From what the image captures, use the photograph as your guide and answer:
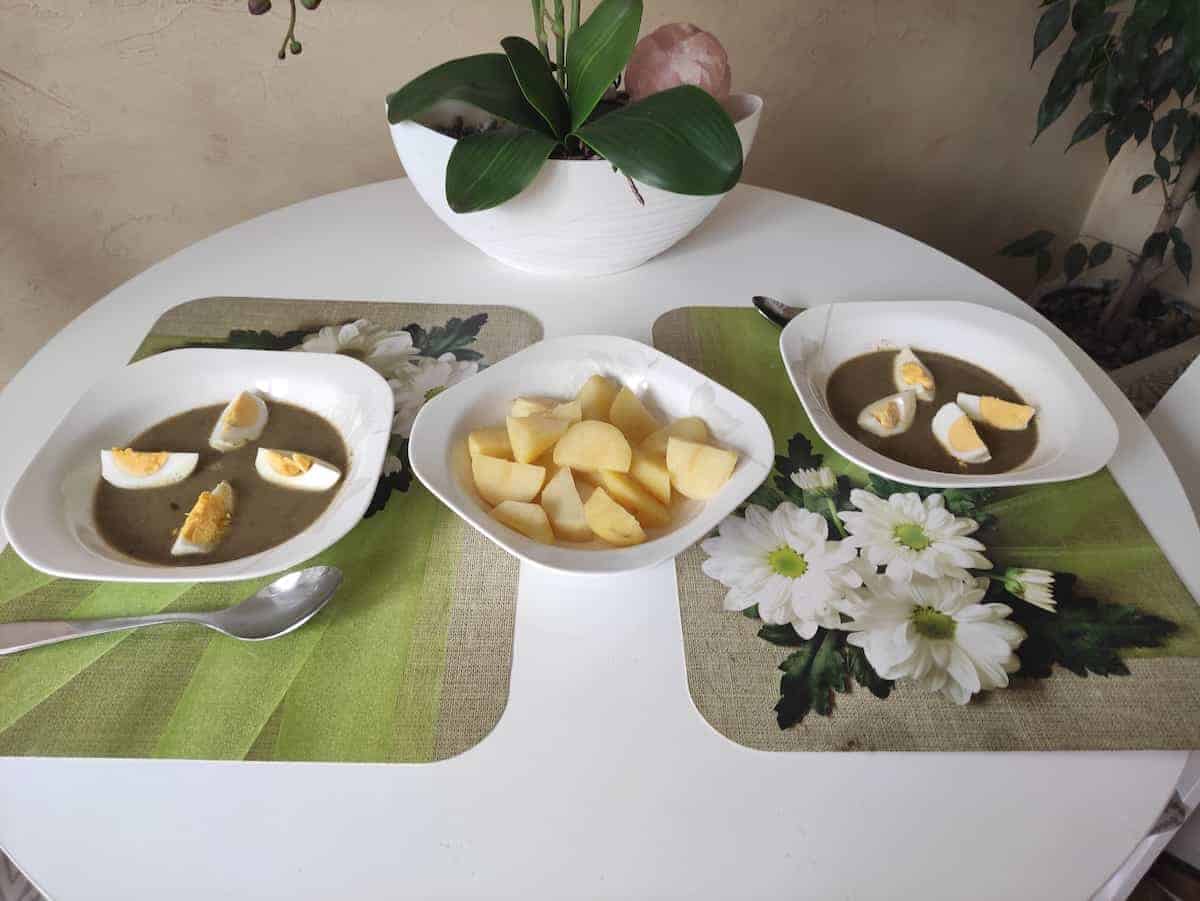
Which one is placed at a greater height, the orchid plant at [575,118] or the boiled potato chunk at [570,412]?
the orchid plant at [575,118]

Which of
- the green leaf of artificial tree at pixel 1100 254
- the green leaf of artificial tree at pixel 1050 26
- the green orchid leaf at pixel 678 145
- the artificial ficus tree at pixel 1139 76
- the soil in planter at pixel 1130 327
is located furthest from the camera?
the soil in planter at pixel 1130 327

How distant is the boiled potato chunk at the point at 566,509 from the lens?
0.70m

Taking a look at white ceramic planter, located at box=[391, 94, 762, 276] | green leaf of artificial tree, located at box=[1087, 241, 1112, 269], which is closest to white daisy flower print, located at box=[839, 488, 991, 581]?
white ceramic planter, located at box=[391, 94, 762, 276]

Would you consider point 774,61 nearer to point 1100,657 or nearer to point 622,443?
point 622,443

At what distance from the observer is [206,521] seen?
2.32 ft

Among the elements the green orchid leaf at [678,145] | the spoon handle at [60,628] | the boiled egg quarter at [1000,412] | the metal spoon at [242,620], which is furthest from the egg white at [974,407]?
the spoon handle at [60,628]

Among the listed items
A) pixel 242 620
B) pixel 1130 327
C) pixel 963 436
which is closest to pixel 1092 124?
pixel 1130 327

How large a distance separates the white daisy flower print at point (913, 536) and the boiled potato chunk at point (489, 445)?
0.33 meters

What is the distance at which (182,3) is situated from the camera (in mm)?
1400

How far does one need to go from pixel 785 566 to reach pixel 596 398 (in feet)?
0.81

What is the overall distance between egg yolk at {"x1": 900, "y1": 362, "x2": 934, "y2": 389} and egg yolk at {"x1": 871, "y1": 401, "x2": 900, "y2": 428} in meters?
0.06

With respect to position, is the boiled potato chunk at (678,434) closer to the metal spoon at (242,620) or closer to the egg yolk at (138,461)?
the metal spoon at (242,620)

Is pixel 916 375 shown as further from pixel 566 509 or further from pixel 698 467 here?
pixel 566 509

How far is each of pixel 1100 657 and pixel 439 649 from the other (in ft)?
1.82
